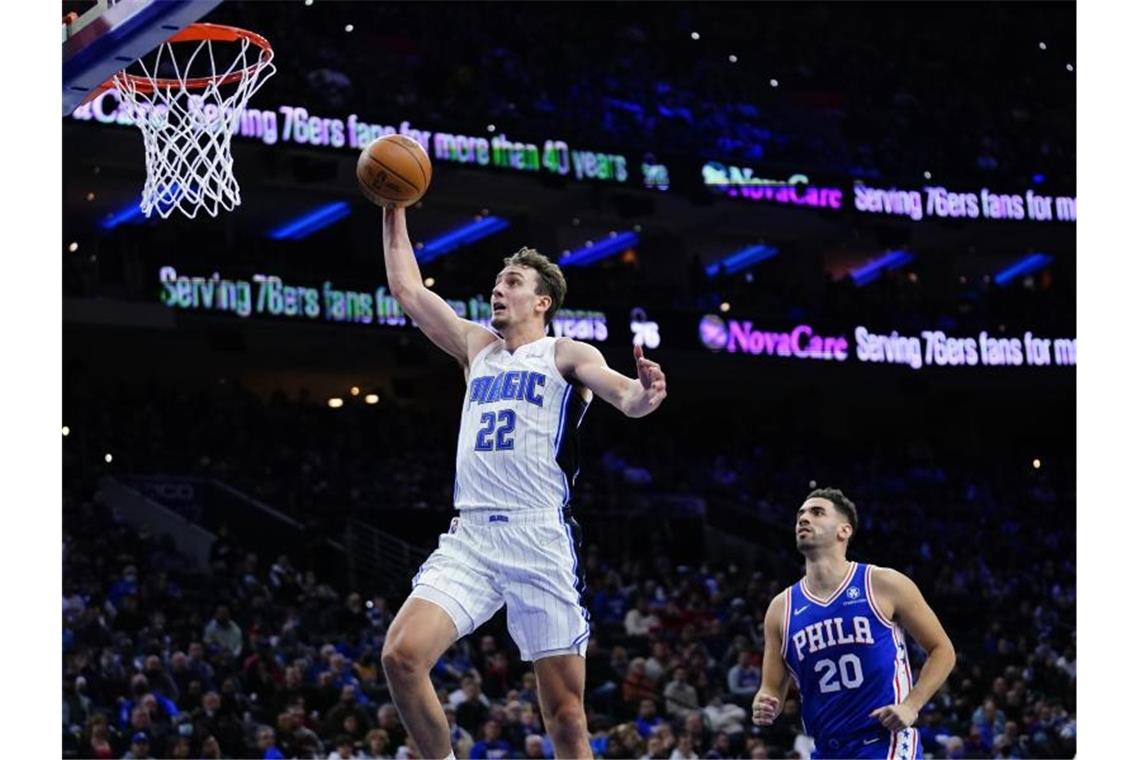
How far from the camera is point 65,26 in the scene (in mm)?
6820

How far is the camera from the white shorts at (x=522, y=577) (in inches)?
260

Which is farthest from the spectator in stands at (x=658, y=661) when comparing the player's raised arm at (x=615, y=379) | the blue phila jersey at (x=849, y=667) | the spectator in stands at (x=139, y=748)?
the player's raised arm at (x=615, y=379)

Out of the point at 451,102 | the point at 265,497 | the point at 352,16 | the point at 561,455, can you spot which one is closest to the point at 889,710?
the point at 561,455

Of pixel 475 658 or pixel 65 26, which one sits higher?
pixel 65 26

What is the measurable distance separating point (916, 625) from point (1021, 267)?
26579mm

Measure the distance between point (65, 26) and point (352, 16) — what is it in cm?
2018

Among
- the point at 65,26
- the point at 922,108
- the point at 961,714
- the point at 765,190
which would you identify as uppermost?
the point at 922,108

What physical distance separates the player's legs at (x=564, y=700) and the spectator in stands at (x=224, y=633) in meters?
10.3

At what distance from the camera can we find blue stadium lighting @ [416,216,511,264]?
90.1 feet

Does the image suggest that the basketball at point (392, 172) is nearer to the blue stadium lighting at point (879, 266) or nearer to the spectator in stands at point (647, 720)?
the spectator in stands at point (647, 720)

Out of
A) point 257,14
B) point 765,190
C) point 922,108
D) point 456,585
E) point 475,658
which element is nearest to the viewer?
point 456,585

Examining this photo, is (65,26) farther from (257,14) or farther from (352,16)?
(352,16)

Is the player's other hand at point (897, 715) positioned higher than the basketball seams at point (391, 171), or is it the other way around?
the basketball seams at point (391, 171)

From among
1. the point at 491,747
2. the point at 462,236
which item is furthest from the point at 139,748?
the point at 462,236
